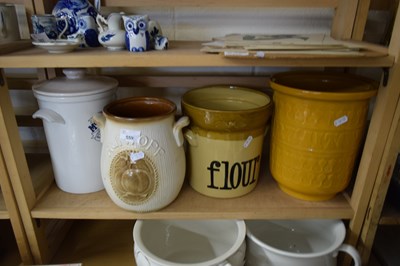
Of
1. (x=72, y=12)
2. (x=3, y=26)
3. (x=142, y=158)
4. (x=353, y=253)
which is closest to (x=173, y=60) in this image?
(x=142, y=158)

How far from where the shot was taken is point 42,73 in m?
0.81

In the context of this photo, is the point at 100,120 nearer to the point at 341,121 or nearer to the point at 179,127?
the point at 179,127

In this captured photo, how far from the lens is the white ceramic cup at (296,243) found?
2.04 feet

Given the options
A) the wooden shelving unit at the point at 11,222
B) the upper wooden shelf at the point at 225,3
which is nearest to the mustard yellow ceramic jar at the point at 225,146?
the upper wooden shelf at the point at 225,3

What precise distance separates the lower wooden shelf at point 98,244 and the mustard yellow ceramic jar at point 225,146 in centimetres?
30

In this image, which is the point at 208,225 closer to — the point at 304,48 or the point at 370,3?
the point at 304,48

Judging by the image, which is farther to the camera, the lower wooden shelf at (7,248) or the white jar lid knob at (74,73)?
the lower wooden shelf at (7,248)

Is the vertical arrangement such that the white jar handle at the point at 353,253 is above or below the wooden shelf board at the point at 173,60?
→ below

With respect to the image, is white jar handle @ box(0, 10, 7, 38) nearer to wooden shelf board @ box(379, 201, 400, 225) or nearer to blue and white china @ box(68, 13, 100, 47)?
blue and white china @ box(68, 13, 100, 47)

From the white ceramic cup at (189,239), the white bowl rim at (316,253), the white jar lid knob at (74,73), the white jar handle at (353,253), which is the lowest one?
the white ceramic cup at (189,239)

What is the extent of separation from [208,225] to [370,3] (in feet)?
2.38

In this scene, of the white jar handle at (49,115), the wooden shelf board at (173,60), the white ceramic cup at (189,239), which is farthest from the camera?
the white ceramic cup at (189,239)

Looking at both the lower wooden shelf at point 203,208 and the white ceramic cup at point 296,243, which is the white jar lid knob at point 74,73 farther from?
the white ceramic cup at point 296,243

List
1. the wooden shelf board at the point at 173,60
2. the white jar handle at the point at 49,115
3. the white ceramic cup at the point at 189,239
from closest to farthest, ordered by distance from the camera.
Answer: the wooden shelf board at the point at 173,60, the white jar handle at the point at 49,115, the white ceramic cup at the point at 189,239
